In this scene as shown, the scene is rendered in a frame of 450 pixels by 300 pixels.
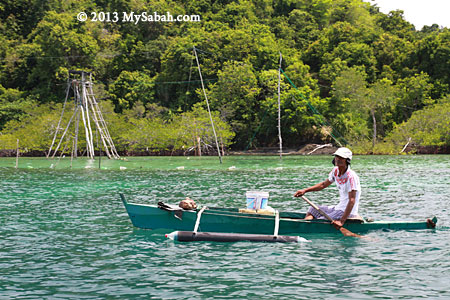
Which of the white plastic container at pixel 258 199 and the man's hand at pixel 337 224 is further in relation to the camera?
the white plastic container at pixel 258 199

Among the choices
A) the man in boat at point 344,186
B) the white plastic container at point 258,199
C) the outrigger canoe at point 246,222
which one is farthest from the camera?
the white plastic container at point 258,199

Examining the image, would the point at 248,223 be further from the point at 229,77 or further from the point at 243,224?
the point at 229,77

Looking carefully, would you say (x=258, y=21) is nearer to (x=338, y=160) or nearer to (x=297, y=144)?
(x=297, y=144)

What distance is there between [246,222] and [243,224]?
0.29 feet

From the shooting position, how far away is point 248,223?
12.0 meters

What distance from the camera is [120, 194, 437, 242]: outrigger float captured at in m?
11.7

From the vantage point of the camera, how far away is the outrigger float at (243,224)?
1173 cm

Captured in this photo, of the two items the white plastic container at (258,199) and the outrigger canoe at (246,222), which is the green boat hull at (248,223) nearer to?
the outrigger canoe at (246,222)

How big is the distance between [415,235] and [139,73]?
236 feet

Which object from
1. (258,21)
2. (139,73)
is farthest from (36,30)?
(258,21)

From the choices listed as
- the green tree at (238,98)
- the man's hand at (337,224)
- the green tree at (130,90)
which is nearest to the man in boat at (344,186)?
the man's hand at (337,224)

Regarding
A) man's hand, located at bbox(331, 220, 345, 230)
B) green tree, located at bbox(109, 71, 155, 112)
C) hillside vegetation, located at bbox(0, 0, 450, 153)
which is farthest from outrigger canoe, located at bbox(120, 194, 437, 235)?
green tree, located at bbox(109, 71, 155, 112)

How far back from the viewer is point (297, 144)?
68625mm

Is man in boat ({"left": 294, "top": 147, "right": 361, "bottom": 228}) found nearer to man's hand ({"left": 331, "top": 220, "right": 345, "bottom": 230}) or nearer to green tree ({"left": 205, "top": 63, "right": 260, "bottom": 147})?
man's hand ({"left": 331, "top": 220, "right": 345, "bottom": 230})
